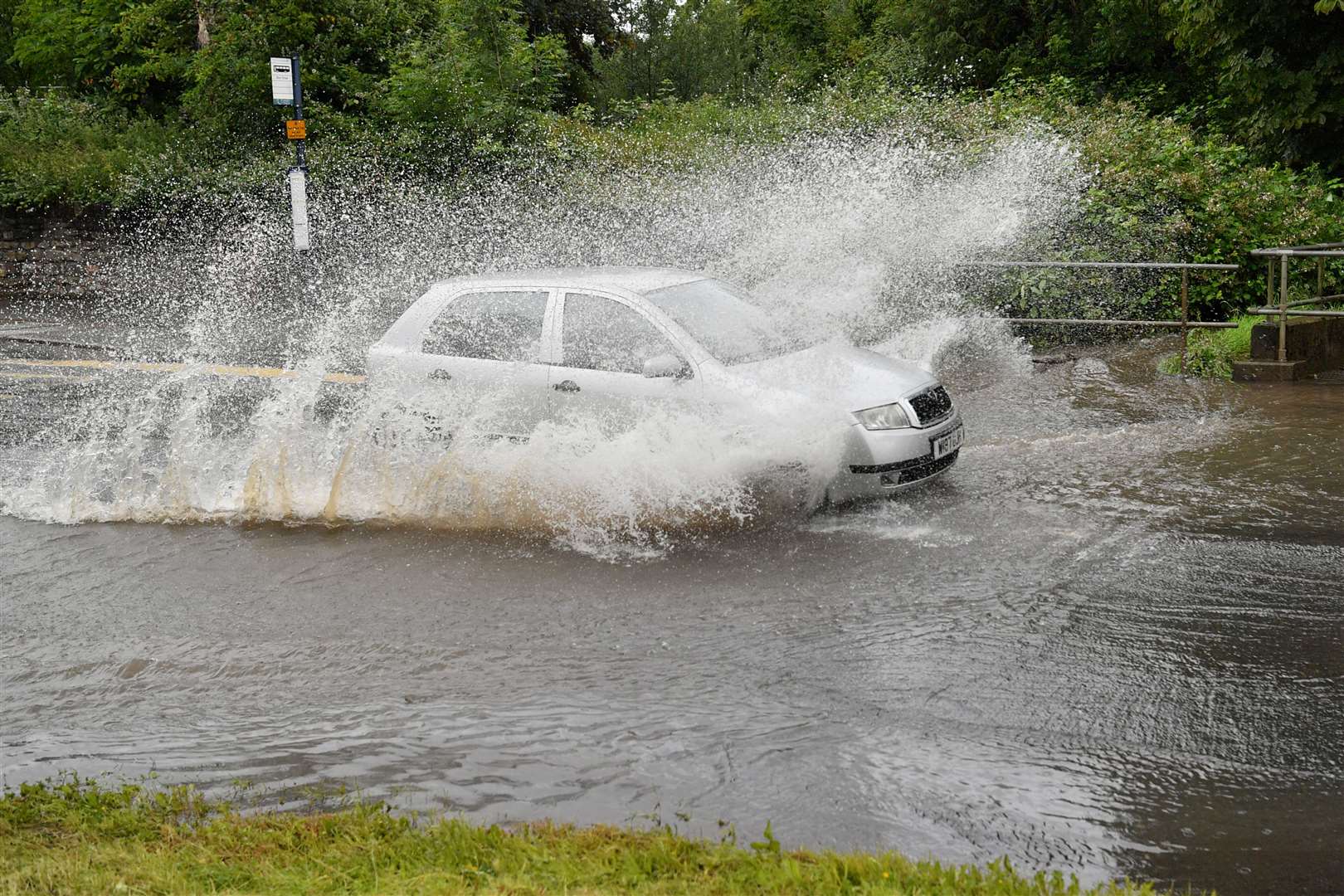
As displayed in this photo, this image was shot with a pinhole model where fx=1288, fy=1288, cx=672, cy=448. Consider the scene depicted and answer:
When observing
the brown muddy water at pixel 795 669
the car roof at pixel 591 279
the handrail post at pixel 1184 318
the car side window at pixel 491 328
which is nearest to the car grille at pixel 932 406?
the brown muddy water at pixel 795 669

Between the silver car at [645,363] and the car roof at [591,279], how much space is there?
0.01 meters

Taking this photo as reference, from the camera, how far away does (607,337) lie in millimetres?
8570

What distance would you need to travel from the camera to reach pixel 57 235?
25969mm

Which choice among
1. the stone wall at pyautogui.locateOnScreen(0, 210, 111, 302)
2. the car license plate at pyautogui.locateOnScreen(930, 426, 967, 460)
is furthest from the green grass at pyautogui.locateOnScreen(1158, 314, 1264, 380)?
the stone wall at pyautogui.locateOnScreen(0, 210, 111, 302)

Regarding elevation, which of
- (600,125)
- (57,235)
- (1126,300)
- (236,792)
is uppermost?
(600,125)

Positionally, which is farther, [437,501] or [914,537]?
[437,501]

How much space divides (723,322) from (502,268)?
1076 cm

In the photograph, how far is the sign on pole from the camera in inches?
805

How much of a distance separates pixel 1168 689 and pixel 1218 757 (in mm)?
626

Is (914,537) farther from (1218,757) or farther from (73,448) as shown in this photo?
(73,448)

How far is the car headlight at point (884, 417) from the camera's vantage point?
8.02 metres

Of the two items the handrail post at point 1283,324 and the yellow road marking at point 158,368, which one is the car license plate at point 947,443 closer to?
the handrail post at point 1283,324

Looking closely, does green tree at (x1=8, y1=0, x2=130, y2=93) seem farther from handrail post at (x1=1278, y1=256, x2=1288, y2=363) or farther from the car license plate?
the car license plate

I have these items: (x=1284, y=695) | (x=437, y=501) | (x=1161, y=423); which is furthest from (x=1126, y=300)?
(x=1284, y=695)
